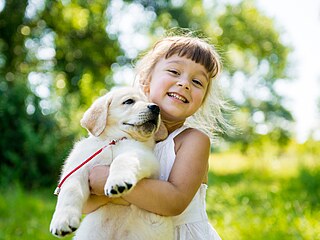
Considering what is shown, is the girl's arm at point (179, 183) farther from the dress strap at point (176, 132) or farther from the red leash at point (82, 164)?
the red leash at point (82, 164)

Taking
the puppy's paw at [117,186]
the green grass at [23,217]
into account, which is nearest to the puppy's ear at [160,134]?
the puppy's paw at [117,186]

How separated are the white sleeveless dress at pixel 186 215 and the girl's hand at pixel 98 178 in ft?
1.09

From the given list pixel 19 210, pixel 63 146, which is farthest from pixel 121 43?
pixel 19 210

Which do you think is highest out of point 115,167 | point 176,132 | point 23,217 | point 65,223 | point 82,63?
point 82,63

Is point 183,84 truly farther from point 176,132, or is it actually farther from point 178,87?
point 176,132

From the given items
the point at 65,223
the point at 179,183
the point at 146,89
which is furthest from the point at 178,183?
the point at 146,89

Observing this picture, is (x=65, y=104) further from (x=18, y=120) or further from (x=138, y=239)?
(x=138, y=239)

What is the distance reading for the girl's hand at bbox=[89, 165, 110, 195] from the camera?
2.34m

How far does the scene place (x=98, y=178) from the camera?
2.37 metres

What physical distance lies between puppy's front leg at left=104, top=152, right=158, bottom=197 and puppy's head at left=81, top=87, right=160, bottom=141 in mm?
176

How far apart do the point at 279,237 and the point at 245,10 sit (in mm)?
19306

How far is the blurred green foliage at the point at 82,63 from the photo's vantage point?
29.7 ft

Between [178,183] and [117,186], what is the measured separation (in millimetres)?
403

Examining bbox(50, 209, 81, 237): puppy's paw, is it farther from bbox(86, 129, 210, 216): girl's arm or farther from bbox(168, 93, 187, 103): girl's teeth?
bbox(168, 93, 187, 103): girl's teeth
